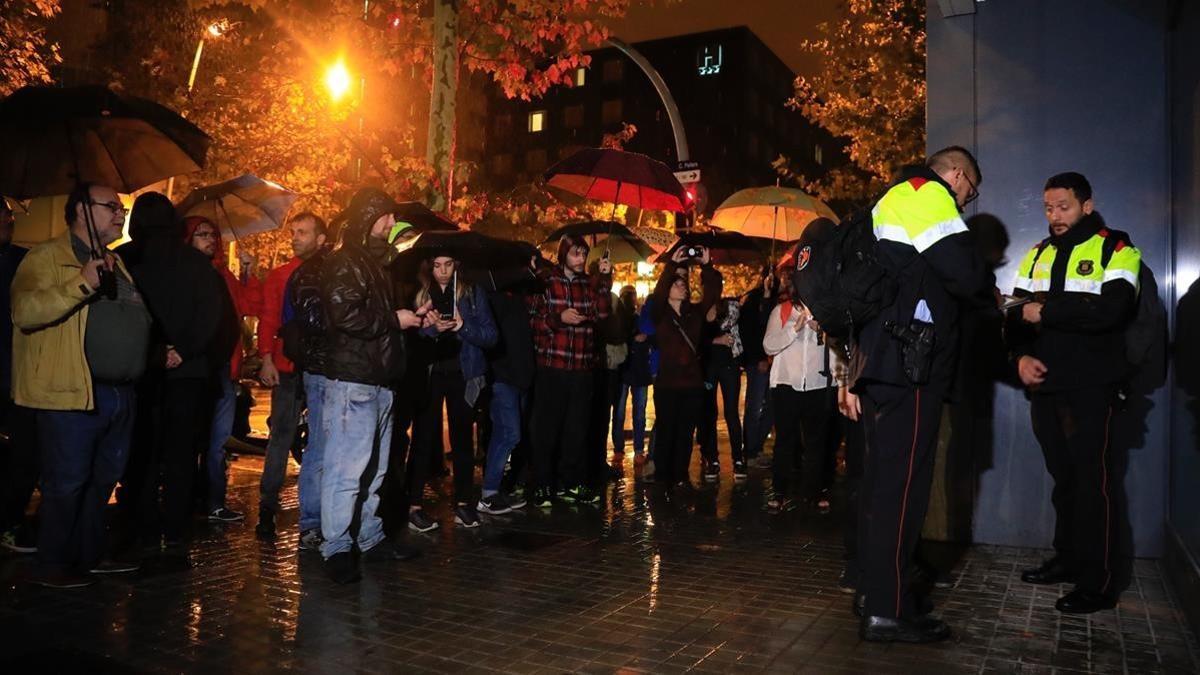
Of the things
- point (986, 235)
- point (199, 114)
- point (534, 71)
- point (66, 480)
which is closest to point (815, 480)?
point (986, 235)

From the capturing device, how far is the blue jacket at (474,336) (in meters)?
7.32

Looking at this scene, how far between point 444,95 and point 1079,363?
854cm

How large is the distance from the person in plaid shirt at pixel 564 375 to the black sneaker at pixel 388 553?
220 cm

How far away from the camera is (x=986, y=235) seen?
6887 millimetres

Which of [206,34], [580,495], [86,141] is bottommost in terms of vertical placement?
[580,495]

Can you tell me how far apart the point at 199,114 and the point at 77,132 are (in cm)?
1444

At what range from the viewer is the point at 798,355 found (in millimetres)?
8461

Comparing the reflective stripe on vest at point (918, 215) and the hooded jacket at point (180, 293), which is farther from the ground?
the reflective stripe on vest at point (918, 215)

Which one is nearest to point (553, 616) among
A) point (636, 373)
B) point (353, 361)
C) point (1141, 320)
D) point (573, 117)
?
point (353, 361)

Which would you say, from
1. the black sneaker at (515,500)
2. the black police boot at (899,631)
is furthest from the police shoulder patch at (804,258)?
the black sneaker at (515,500)

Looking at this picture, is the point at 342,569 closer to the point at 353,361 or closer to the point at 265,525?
the point at 353,361

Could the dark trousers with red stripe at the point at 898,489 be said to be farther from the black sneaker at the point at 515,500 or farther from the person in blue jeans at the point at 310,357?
the black sneaker at the point at 515,500

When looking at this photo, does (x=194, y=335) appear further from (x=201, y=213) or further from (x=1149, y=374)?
(x=1149, y=374)

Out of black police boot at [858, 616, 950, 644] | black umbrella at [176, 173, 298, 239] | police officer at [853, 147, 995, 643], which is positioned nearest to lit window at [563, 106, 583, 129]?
black umbrella at [176, 173, 298, 239]
